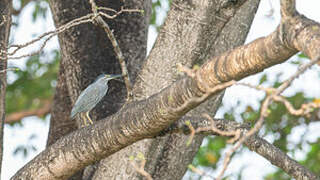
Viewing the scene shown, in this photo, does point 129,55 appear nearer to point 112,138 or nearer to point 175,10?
point 175,10

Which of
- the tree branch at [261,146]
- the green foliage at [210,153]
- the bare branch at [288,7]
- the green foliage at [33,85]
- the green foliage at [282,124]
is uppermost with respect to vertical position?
the bare branch at [288,7]

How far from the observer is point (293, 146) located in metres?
6.28

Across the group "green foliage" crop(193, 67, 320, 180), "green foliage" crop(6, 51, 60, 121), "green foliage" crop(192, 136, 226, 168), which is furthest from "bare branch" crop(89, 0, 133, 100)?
"green foliage" crop(6, 51, 60, 121)

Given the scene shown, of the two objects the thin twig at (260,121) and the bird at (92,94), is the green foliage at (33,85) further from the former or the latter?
the thin twig at (260,121)

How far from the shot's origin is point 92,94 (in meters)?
4.38

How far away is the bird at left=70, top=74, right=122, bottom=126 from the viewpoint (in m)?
4.42

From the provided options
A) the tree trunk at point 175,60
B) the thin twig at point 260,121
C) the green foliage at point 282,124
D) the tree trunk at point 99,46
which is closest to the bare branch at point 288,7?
the thin twig at point 260,121

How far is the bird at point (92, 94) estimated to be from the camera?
442 cm

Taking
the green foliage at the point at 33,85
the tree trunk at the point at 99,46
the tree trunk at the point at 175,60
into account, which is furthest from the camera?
the green foliage at the point at 33,85

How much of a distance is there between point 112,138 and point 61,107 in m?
2.06

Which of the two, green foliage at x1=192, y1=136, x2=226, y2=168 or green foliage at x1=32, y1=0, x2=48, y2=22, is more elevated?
green foliage at x1=32, y1=0, x2=48, y2=22

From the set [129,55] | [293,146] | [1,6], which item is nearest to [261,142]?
[129,55]

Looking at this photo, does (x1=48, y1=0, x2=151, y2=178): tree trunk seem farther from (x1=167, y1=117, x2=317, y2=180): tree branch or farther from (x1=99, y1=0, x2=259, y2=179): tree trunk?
(x1=167, y1=117, x2=317, y2=180): tree branch

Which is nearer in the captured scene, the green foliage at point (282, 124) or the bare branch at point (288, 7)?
the bare branch at point (288, 7)
